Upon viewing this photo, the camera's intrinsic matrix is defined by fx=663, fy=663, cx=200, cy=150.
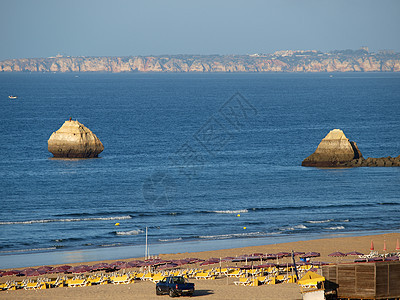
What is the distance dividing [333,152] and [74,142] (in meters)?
37.5

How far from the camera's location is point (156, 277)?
39.6 m

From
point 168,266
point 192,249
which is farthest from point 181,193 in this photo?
point 168,266

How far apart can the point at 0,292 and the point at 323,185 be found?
164ft

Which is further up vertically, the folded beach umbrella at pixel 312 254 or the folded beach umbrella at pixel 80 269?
the folded beach umbrella at pixel 312 254

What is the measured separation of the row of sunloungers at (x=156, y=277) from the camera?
38.3m

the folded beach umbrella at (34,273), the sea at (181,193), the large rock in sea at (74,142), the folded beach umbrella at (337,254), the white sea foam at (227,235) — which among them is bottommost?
the folded beach umbrella at (34,273)

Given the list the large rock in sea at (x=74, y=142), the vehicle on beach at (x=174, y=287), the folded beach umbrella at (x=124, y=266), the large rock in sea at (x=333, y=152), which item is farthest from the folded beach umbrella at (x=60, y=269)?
the large rock in sea at (x=333, y=152)

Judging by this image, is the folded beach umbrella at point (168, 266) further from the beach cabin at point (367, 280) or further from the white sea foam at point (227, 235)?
the white sea foam at point (227, 235)

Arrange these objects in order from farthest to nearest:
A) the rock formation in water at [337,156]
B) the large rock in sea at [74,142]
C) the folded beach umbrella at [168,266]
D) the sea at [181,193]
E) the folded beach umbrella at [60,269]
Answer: the large rock in sea at [74,142]
the rock formation in water at [337,156]
the sea at [181,193]
the folded beach umbrella at [60,269]
the folded beach umbrella at [168,266]

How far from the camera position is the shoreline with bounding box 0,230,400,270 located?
4878 centimetres

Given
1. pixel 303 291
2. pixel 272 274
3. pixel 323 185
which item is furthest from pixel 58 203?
pixel 303 291

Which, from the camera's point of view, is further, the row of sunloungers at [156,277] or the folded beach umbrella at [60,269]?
the folded beach umbrella at [60,269]

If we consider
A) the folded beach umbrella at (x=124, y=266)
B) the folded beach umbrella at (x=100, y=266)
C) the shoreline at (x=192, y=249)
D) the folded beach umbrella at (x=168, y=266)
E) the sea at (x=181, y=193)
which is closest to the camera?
the folded beach umbrella at (x=168, y=266)

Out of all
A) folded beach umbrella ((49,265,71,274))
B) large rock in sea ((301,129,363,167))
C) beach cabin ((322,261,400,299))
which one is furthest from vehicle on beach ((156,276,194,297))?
large rock in sea ((301,129,363,167))
